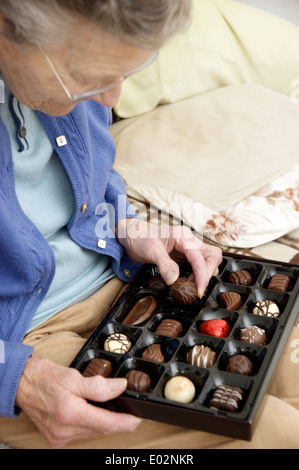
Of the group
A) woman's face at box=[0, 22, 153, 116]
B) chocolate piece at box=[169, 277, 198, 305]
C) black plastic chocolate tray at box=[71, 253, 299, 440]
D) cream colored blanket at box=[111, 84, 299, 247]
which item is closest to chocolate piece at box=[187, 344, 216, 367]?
black plastic chocolate tray at box=[71, 253, 299, 440]

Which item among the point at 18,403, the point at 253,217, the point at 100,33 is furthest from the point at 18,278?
the point at 253,217

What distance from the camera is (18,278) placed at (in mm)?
1069

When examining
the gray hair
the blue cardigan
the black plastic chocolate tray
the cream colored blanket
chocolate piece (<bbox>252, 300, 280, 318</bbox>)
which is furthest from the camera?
the cream colored blanket

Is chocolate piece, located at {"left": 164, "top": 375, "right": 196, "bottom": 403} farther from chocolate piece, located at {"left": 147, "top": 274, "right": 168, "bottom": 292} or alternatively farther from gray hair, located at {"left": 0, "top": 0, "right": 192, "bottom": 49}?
gray hair, located at {"left": 0, "top": 0, "right": 192, "bottom": 49}

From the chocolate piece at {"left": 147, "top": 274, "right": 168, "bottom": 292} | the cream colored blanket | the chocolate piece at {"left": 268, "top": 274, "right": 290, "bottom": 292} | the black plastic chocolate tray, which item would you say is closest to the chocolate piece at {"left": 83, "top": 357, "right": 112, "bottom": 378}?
the black plastic chocolate tray

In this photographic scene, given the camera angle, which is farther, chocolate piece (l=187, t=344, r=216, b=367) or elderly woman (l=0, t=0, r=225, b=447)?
chocolate piece (l=187, t=344, r=216, b=367)

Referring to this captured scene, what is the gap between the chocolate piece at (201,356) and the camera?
101 centimetres

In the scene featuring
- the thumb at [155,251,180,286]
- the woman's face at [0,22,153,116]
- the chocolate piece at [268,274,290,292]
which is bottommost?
the chocolate piece at [268,274,290,292]

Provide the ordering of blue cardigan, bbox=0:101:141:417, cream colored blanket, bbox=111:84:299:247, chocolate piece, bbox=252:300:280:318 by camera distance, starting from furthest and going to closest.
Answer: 1. cream colored blanket, bbox=111:84:299:247
2. chocolate piece, bbox=252:300:280:318
3. blue cardigan, bbox=0:101:141:417

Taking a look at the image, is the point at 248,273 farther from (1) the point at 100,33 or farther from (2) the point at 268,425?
(1) the point at 100,33

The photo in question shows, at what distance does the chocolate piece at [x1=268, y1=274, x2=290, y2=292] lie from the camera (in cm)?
115

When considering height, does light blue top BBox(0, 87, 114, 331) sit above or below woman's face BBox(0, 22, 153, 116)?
below

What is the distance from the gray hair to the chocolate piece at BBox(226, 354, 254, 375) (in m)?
0.51
